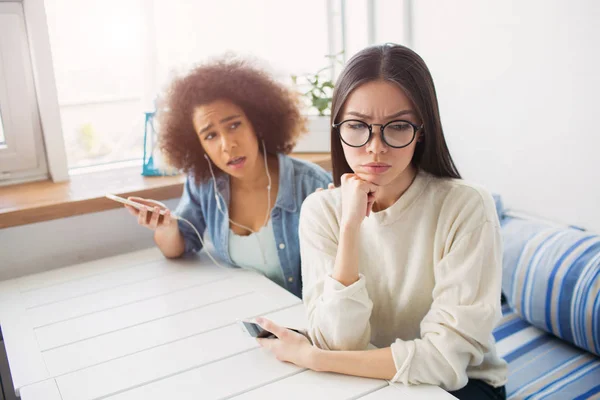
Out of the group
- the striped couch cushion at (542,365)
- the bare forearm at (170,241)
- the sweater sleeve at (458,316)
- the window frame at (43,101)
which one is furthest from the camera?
the window frame at (43,101)

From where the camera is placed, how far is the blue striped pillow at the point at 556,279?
1.56m

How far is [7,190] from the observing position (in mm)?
1958

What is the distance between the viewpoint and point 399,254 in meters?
1.18

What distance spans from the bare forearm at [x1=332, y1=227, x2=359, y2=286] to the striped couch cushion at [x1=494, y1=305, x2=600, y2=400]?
60 centimetres

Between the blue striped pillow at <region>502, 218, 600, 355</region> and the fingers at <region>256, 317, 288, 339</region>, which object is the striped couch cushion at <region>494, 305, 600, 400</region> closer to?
the blue striped pillow at <region>502, 218, 600, 355</region>

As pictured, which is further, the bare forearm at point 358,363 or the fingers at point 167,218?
the fingers at point 167,218

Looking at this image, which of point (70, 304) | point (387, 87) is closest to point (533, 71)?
point (387, 87)

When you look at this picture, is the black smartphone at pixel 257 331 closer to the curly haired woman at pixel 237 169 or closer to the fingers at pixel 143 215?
the curly haired woman at pixel 237 169

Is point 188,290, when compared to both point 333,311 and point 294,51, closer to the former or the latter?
point 333,311

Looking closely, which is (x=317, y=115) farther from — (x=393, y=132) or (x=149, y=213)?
(x=393, y=132)

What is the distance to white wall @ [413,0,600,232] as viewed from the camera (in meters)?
1.73

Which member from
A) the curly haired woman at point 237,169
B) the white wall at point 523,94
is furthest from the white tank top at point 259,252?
the white wall at point 523,94

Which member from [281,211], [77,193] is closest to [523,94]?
[281,211]

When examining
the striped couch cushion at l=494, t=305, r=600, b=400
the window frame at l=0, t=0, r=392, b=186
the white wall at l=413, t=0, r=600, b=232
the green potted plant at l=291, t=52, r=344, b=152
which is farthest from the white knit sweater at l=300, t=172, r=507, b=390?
the window frame at l=0, t=0, r=392, b=186
